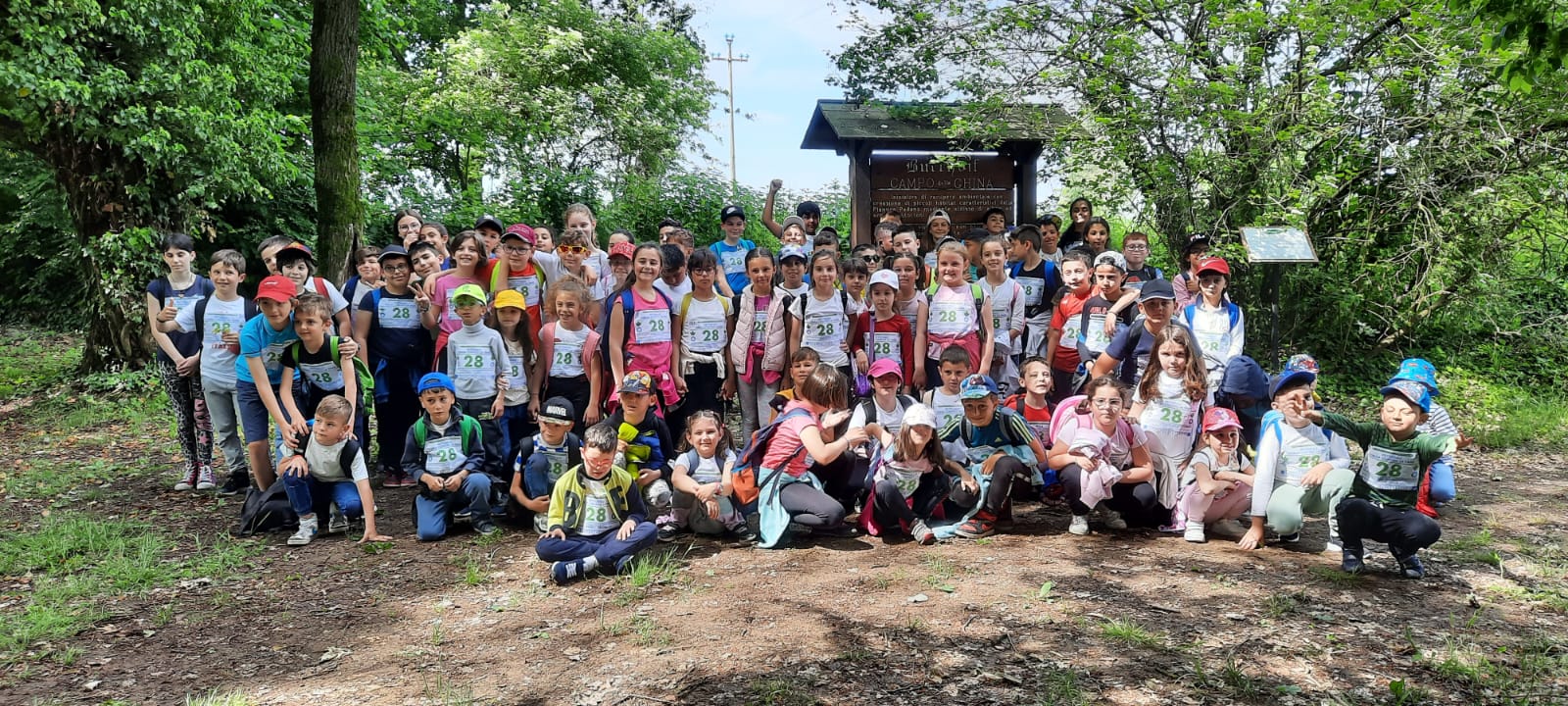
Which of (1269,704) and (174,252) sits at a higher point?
(174,252)

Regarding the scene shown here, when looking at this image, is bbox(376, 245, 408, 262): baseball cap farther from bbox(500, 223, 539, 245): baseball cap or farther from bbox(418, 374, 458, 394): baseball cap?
bbox(418, 374, 458, 394): baseball cap

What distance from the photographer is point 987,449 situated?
525 centimetres

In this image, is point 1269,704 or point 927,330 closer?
point 1269,704

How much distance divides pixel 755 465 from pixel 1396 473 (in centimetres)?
315

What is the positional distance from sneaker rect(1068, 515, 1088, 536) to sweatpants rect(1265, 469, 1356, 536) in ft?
3.02

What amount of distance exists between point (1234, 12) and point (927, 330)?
14.3 ft

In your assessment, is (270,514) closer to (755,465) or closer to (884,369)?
(755,465)

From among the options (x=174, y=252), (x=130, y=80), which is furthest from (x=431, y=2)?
(x=174, y=252)

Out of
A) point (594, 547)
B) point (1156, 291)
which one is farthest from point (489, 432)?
point (1156, 291)

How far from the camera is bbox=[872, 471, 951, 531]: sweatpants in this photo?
503 centimetres

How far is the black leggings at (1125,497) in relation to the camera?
5.04 metres

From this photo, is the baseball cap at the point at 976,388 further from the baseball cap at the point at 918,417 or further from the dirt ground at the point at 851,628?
the dirt ground at the point at 851,628

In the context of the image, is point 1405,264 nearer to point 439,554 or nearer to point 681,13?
point 439,554

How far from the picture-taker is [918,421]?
4.94 m
